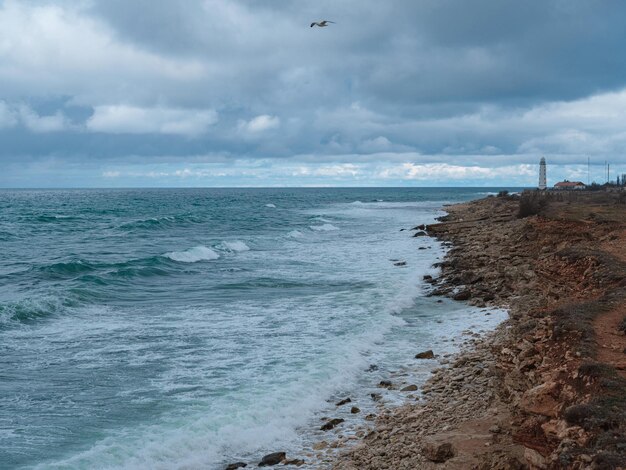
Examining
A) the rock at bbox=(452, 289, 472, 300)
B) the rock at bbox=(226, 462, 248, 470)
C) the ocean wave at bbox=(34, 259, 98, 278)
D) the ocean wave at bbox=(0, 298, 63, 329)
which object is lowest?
the rock at bbox=(226, 462, 248, 470)

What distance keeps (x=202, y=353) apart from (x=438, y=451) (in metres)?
6.90

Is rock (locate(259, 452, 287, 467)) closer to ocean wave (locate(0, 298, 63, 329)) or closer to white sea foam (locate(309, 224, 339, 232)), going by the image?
ocean wave (locate(0, 298, 63, 329))

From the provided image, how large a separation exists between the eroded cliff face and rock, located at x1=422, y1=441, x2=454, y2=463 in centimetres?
1

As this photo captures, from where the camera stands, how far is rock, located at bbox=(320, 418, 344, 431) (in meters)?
8.59

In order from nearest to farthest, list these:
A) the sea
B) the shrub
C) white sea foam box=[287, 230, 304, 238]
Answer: the sea → the shrub → white sea foam box=[287, 230, 304, 238]

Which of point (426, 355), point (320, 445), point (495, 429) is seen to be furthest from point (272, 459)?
point (426, 355)

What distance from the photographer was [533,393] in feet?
26.3

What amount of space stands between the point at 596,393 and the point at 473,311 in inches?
341

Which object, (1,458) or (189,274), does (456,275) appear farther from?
(1,458)

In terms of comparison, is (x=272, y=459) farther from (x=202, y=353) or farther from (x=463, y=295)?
(x=463, y=295)

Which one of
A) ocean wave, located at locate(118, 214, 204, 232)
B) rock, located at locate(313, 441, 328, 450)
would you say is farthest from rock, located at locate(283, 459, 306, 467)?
ocean wave, located at locate(118, 214, 204, 232)

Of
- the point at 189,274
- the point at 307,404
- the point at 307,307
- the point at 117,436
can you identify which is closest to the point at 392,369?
the point at 307,404

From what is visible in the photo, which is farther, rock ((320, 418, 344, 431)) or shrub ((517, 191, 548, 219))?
shrub ((517, 191, 548, 219))

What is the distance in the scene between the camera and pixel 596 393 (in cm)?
731
